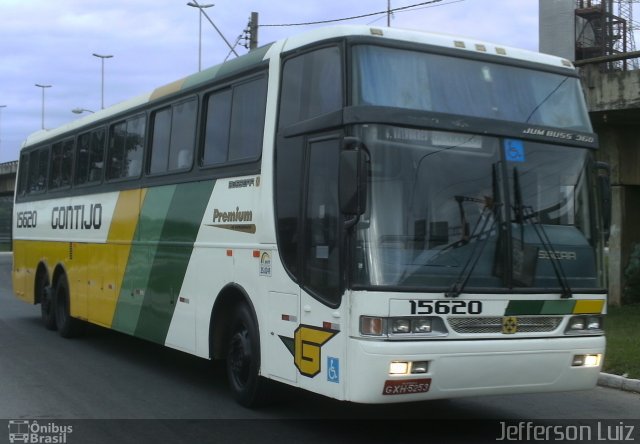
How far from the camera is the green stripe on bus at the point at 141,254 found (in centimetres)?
952

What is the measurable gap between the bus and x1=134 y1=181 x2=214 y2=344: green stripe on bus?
0.29m

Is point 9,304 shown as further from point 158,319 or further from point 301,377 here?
point 301,377

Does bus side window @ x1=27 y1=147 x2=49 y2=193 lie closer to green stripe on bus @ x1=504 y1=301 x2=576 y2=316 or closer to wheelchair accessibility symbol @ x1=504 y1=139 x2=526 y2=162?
wheelchair accessibility symbol @ x1=504 y1=139 x2=526 y2=162

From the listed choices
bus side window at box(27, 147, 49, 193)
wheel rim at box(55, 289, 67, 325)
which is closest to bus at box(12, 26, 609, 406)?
wheel rim at box(55, 289, 67, 325)

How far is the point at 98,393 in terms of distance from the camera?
28.1 feet

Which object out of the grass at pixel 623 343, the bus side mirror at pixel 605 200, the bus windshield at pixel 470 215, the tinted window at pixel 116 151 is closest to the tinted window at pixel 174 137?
the tinted window at pixel 116 151

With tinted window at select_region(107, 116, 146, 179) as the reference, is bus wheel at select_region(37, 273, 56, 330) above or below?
below

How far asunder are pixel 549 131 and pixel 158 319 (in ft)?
17.0

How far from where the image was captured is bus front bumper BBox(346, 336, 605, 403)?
5.79m

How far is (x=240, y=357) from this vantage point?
25.5 ft

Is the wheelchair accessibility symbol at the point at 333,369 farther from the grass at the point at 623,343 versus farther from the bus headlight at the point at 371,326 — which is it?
the grass at the point at 623,343

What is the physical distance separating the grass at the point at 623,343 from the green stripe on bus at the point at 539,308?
342 centimetres

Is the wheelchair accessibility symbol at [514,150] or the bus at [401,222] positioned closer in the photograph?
the bus at [401,222]

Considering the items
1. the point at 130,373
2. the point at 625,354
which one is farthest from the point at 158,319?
the point at 625,354
